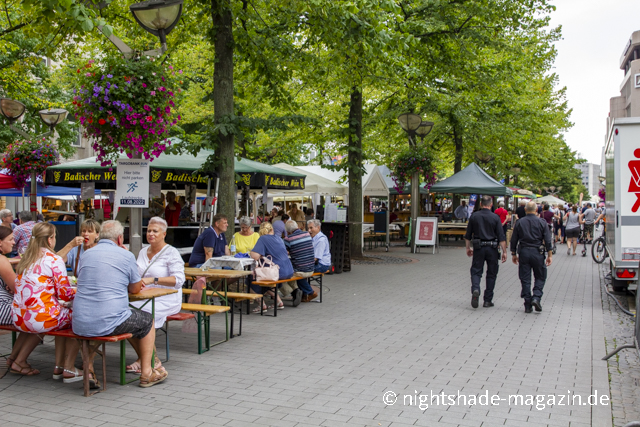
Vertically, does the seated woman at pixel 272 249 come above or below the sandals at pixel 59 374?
above

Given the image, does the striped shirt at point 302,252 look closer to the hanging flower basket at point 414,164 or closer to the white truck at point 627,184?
the white truck at point 627,184

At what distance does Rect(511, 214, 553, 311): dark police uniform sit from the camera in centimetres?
919

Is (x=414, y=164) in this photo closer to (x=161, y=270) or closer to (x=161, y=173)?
(x=161, y=173)

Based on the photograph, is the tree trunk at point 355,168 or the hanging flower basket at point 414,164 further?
the hanging flower basket at point 414,164

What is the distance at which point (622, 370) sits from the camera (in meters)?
6.04

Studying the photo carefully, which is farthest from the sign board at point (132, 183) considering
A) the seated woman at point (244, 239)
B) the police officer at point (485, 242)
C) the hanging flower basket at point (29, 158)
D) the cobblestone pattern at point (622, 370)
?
the hanging flower basket at point (29, 158)

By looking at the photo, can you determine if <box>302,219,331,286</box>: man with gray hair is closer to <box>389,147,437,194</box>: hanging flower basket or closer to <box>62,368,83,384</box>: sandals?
<box>62,368,83,384</box>: sandals

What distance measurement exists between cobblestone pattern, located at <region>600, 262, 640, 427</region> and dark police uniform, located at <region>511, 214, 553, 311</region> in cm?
112

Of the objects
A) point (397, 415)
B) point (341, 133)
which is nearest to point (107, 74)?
point (397, 415)

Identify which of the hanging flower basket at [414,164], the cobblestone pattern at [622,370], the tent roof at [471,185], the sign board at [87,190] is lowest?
the cobblestone pattern at [622,370]

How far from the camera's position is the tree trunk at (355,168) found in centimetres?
1553

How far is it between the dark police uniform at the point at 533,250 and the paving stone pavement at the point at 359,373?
412mm

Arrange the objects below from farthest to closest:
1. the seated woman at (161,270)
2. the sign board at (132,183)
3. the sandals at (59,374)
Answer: the sign board at (132,183)
the seated woman at (161,270)
the sandals at (59,374)

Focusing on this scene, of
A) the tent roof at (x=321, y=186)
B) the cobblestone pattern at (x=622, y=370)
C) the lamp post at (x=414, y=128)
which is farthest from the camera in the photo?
the tent roof at (x=321, y=186)
